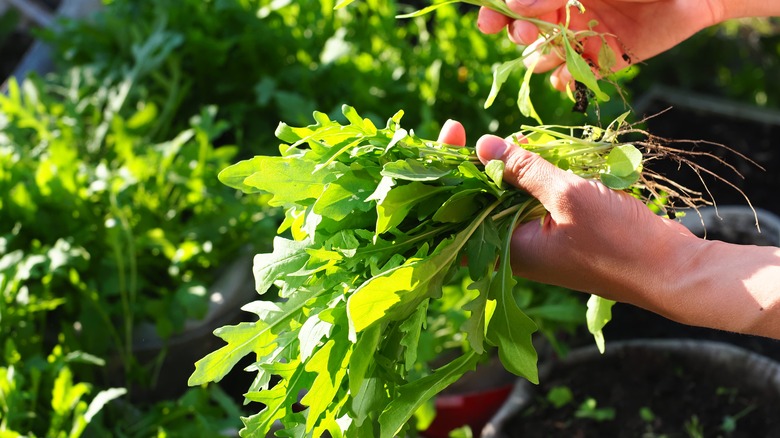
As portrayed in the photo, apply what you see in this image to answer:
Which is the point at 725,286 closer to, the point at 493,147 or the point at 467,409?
the point at 493,147

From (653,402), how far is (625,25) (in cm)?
111

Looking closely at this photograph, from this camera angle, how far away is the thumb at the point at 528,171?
1228 mm

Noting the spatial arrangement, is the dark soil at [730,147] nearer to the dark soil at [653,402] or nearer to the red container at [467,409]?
the dark soil at [653,402]

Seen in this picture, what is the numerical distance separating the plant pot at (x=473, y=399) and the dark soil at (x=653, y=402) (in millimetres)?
99

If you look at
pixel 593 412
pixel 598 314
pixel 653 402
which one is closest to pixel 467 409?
pixel 593 412

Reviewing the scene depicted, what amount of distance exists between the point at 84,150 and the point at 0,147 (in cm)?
24

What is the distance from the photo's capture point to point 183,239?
240 cm

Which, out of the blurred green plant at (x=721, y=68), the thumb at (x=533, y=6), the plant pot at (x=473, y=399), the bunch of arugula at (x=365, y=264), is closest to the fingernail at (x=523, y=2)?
the thumb at (x=533, y=6)

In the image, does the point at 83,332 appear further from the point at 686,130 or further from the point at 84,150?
the point at 686,130

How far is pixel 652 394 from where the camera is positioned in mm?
2365

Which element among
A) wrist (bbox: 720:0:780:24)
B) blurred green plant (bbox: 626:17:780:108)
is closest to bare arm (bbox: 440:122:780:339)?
wrist (bbox: 720:0:780:24)

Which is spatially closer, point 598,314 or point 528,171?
point 528,171

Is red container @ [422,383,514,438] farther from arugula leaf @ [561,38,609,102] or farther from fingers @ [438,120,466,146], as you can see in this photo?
arugula leaf @ [561,38,609,102]

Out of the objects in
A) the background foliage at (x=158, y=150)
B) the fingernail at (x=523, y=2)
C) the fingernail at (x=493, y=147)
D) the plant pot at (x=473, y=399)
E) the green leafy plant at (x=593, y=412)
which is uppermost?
the fingernail at (x=523, y=2)
